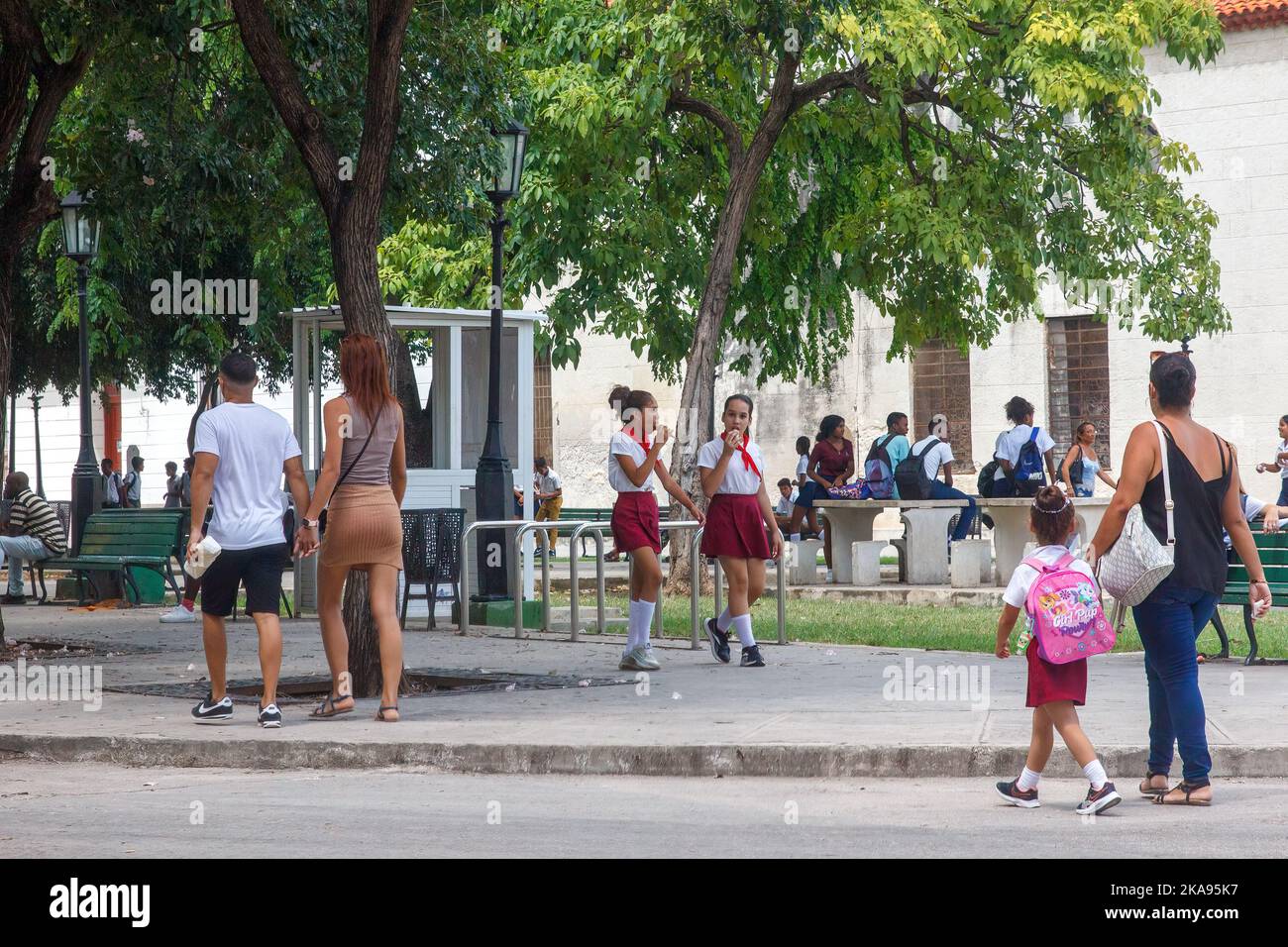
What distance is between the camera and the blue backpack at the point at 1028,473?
1983cm

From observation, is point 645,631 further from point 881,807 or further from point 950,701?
point 881,807

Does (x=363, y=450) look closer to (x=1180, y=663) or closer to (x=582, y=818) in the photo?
(x=582, y=818)

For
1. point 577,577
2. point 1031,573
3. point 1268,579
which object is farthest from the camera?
point 577,577

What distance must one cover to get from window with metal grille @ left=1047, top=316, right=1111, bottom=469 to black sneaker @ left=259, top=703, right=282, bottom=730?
2314cm

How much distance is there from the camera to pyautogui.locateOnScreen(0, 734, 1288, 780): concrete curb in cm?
819

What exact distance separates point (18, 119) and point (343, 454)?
5.74 m

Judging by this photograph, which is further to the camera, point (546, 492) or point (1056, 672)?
point (546, 492)

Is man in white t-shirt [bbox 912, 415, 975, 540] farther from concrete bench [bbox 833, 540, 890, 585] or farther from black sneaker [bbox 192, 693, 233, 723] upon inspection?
black sneaker [bbox 192, 693, 233, 723]

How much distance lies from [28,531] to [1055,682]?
Answer: 1467cm

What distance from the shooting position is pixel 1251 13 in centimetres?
2864

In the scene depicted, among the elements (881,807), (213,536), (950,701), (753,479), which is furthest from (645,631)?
(881,807)

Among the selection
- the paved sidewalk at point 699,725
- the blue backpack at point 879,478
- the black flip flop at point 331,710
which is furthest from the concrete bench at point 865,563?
the black flip flop at point 331,710

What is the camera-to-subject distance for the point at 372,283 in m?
10.5

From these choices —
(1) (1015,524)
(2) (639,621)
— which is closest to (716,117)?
(1) (1015,524)
